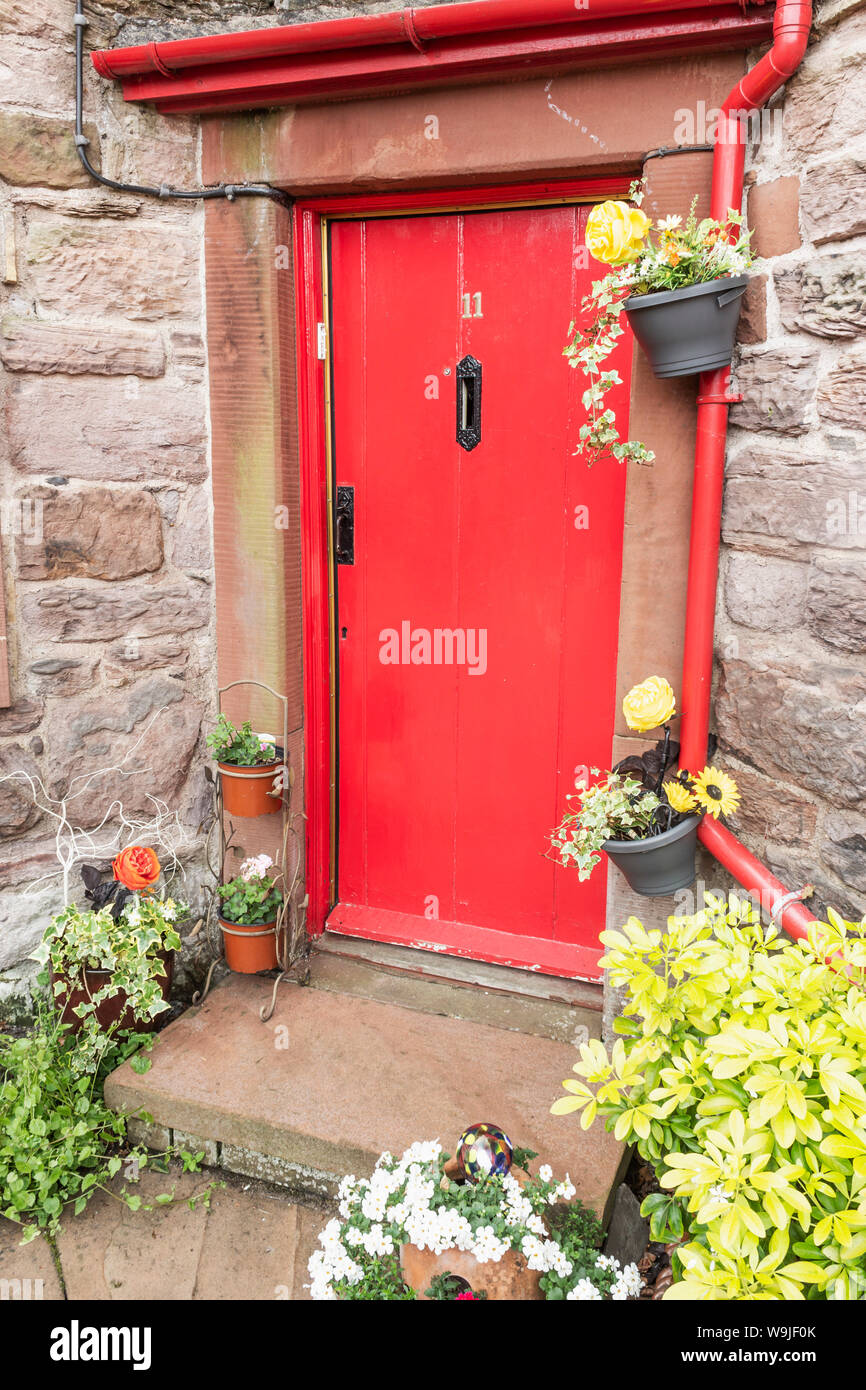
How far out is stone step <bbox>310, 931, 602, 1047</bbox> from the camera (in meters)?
2.83

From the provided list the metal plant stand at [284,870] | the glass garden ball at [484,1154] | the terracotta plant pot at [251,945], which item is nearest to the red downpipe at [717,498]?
the glass garden ball at [484,1154]

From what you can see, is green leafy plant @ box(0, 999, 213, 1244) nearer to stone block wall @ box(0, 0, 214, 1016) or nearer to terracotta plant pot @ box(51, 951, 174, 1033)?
terracotta plant pot @ box(51, 951, 174, 1033)

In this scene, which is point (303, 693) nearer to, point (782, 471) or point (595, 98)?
point (782, 471)

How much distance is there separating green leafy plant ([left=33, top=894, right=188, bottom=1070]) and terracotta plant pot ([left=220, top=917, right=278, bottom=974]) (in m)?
0.28

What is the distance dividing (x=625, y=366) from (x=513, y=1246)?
7.01ft

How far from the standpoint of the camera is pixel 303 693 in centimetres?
304

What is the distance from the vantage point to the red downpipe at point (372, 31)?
6.82ft

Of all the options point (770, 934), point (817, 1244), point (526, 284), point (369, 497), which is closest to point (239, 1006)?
point (369, 497)

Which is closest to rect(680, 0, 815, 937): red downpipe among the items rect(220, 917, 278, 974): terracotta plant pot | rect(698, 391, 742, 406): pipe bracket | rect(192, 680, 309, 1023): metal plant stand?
rect(698, 391, 742, 406): pipe bracket

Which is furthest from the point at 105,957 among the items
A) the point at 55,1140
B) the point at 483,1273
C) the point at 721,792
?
the point at 721,792

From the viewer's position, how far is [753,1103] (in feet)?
4.32

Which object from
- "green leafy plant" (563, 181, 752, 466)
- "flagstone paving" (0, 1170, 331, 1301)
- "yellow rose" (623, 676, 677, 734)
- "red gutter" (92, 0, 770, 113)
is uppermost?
"red gutter" (92, 0, 770, 113)

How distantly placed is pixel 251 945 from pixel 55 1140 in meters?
0.74

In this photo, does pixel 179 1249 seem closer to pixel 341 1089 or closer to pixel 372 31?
pixel 341 1089
